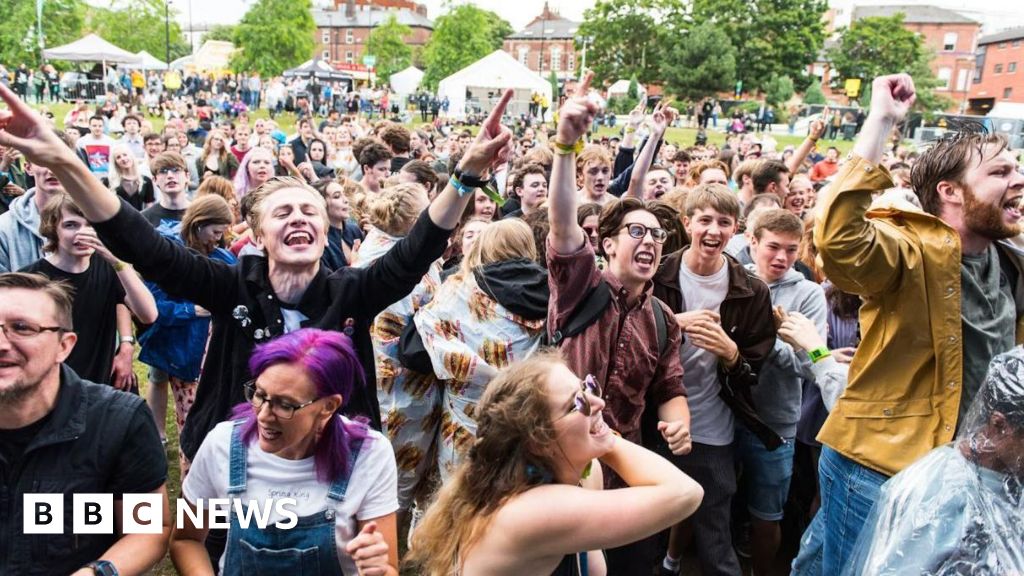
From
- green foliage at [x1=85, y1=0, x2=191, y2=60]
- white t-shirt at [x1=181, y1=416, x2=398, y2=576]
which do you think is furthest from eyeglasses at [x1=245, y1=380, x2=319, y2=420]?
green foliage at [x1=85, y1=0, x2=191, y2=60]

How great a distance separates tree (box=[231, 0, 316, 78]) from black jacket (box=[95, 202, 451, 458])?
5090 centimetres

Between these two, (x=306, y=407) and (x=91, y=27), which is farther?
(x=91, y=27)

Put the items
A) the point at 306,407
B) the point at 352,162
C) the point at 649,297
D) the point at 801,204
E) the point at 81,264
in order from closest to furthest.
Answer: the point at 306,407
the point at 649,297
the point at 81,264
the point at 801,204
the point at 352,162

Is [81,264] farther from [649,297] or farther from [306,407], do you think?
[649,297]

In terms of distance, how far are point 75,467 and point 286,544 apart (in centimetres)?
64

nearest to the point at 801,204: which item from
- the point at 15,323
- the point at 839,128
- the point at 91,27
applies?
the point at 15,323

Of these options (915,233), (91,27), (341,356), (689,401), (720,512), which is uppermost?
(91,27)

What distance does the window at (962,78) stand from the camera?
81000mm

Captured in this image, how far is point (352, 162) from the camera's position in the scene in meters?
10.9

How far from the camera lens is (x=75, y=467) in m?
2.09

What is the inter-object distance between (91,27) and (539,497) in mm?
81566

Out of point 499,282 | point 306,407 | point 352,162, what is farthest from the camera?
point 352,162

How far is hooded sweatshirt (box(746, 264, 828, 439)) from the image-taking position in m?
3.48

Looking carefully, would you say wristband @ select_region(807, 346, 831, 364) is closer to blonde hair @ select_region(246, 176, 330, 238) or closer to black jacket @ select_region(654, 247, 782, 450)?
black jacket @ select_region(654, 247, 782, 450)
